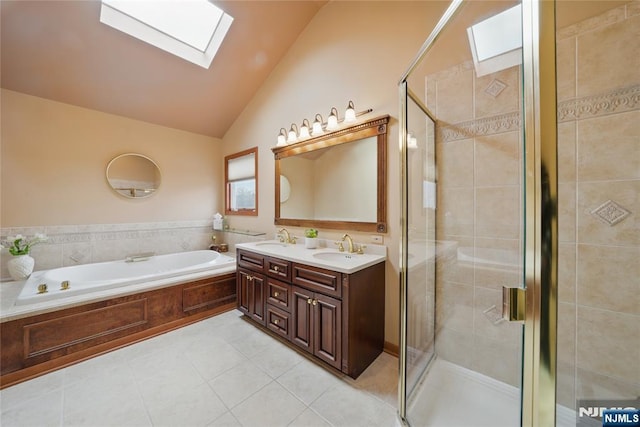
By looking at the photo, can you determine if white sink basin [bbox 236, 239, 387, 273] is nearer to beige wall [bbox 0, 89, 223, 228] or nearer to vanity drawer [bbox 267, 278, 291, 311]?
vanity drawer [bbox 267, 278, 291, 311]

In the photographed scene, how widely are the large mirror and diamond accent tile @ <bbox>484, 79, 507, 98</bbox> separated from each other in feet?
2.22

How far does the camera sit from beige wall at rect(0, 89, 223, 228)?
7.72ft

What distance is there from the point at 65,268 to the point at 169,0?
9.75 ft

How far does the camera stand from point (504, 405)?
1380 mm

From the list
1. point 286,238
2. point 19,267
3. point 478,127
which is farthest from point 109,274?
point 478,127

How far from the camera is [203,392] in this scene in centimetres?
151

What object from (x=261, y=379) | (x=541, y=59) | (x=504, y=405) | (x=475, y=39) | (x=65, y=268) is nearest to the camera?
(x=541, y=59)

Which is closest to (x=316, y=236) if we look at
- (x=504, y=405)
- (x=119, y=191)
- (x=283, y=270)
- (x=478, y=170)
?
(x=283, y=270)

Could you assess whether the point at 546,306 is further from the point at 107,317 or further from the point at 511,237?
the point at 107,317

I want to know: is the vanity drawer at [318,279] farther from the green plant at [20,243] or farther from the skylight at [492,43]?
the green plant at [20,243]

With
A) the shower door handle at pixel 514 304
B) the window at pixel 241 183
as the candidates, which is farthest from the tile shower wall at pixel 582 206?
the window at pixel 241 183

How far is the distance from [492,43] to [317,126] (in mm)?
1436

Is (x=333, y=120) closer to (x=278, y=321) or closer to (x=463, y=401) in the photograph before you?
(x=278, y=321)

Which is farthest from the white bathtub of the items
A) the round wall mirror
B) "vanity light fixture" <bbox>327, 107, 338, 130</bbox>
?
"vanity light fixture" <bbox>327, 107, 338, 130</bbox>
